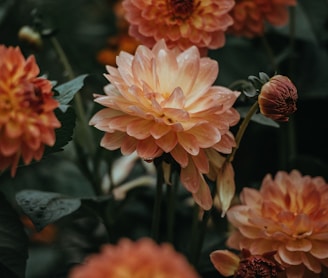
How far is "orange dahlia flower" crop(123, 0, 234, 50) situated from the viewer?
2.85ft

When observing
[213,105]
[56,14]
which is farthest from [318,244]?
[56,14]

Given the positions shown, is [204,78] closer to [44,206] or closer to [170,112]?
[170,112]

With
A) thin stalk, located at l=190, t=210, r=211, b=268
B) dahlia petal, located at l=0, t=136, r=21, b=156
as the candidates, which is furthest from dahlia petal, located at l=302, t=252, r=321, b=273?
dahlia petal, located at l=0, t=136, r=21, b=156

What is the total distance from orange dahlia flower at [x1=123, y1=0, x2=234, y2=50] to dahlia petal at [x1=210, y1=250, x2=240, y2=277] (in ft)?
0.80

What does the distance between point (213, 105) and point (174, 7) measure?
182 millimetres

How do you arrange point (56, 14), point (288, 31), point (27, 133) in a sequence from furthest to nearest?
point (56, 14), point (288, 31), point (27, 133)

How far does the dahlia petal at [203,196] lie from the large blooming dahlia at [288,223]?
0.06 meters

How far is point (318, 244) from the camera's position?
773mm

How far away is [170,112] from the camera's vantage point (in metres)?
0.73

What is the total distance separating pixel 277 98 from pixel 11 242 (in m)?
0.31

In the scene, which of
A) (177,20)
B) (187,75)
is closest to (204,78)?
(187,75)

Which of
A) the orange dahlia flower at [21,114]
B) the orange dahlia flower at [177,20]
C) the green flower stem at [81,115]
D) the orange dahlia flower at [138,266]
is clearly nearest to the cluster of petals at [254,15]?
the orange dahlia flower at [177,20]

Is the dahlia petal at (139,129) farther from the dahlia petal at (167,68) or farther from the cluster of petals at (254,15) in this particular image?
the cluster of petals at (254,15)

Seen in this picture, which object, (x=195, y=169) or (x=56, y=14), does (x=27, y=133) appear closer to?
(x=195, y=169)
